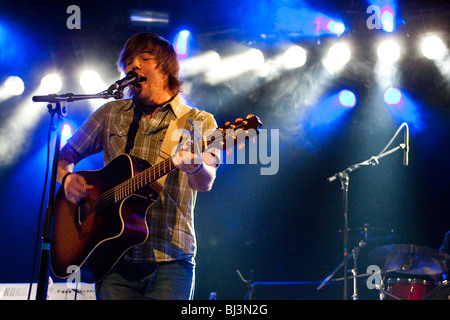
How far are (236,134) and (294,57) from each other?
509cm

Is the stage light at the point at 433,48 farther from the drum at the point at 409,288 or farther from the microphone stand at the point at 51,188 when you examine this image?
the microphone stand at the point at 51,188

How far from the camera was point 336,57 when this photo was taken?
7.26 meters

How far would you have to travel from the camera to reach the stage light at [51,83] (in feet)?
22.5

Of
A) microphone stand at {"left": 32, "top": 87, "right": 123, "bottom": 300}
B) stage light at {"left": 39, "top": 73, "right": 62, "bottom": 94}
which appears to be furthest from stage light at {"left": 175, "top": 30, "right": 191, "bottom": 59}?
microphone stand at {"left": 32, "top": 87, "right": 123, "bottom": 300}

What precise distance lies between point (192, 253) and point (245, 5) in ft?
16.3

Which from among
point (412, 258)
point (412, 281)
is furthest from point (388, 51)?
point (412, 281)

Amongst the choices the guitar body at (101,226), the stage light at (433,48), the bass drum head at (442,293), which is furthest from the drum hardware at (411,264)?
the guitar body at (101,226)

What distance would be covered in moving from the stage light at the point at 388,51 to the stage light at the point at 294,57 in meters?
1.18

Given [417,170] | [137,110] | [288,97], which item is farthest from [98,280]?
[417,170]

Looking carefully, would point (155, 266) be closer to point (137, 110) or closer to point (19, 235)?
point (137, 110)

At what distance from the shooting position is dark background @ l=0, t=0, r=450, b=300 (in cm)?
667

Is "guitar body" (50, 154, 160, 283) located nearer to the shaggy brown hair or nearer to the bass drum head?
the shaggy brown hair

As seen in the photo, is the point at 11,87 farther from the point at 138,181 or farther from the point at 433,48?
the point at 433,48

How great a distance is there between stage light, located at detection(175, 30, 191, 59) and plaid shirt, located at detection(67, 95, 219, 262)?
13.7ft
